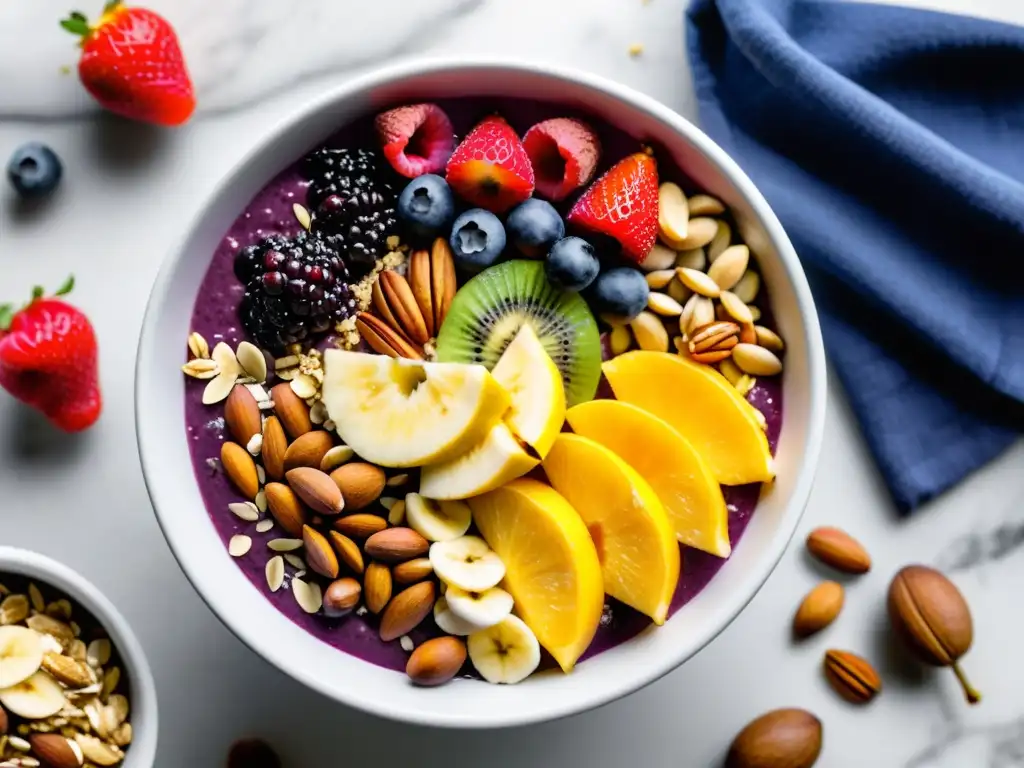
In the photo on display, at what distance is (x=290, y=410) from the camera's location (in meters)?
1.25

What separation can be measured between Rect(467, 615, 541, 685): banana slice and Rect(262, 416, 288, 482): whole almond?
1.03 feet

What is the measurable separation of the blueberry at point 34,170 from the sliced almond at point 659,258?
827 millimetres

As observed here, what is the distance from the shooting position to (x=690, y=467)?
1.21 m

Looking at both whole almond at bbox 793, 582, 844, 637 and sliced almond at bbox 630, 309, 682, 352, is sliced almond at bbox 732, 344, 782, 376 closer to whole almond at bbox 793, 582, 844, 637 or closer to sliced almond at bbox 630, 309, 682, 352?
sliced almond at bbox 630, 309, 682, 352

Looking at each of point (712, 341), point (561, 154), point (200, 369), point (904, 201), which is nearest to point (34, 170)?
point (200, 369)

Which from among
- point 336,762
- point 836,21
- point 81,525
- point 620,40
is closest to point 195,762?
point 336,762

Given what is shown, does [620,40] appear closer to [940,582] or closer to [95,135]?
[95,135]

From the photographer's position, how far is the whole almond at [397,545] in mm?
1219

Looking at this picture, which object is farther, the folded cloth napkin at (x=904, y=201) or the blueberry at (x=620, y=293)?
the folded cloth napkin at (x=904, y=201)

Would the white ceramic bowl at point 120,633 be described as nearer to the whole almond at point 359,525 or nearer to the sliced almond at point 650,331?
the whole almond at point 359,525

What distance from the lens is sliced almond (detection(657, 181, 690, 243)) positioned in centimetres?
127

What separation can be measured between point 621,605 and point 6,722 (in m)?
0.79

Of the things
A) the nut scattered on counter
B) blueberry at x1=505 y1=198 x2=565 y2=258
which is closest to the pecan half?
blueberry at x1=505 y1=198 x2=565 y2=258

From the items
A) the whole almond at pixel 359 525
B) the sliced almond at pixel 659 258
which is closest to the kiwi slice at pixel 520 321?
the sliced almond at pixel 659 258
